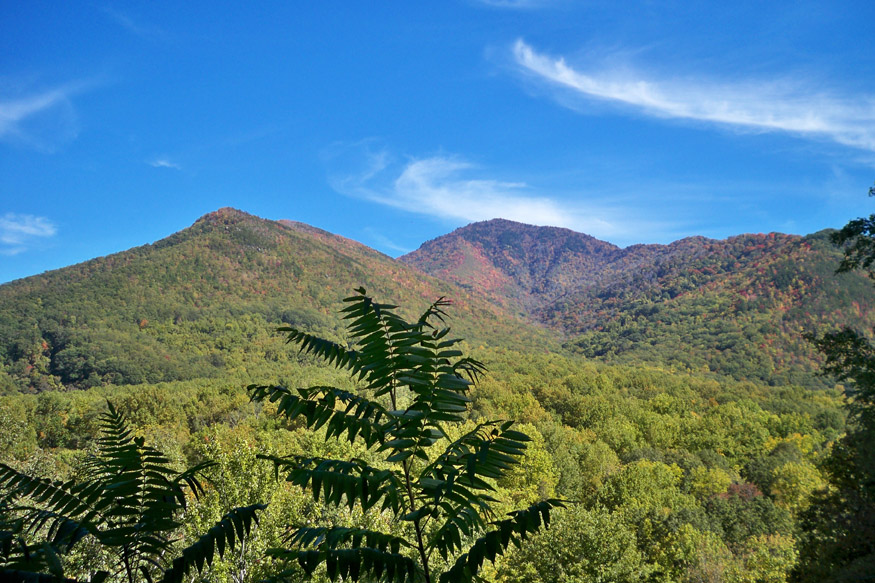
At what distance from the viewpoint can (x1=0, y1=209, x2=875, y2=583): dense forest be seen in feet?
35.8

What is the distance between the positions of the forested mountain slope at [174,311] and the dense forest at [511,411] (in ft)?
2.36

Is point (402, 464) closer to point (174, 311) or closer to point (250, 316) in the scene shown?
point (250, 316)

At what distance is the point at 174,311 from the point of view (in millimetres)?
138125

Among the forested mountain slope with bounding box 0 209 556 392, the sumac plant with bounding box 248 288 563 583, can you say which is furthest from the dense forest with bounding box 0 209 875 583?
the forested mountain slope with bounding box 0 209 556 392

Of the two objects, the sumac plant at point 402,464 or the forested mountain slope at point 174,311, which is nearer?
the sumac plant at point 402,464

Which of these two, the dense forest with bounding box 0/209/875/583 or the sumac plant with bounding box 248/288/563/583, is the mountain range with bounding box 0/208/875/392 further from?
the sumac plant with bounding box 248/288/563/583

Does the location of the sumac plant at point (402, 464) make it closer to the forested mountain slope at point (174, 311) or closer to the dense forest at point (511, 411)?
the dense forest at point (511, 411)

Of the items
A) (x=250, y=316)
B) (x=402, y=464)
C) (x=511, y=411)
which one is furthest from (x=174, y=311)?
(x=402, y=464)

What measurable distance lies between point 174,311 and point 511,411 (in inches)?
4630

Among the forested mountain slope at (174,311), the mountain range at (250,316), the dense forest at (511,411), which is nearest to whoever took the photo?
the dense forest at (511,411)

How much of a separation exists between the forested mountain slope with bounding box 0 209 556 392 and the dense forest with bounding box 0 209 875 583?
721 millimetres

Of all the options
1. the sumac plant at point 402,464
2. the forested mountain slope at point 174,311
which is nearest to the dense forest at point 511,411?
the sumac plant at point 402,464

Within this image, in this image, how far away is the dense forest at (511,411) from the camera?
10914mm

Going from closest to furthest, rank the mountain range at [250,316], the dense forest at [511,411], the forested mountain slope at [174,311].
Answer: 1. the dense forest at [511,411]
2. the forested mountain slope at [174,311]
3. the mountain range at [250,316]
